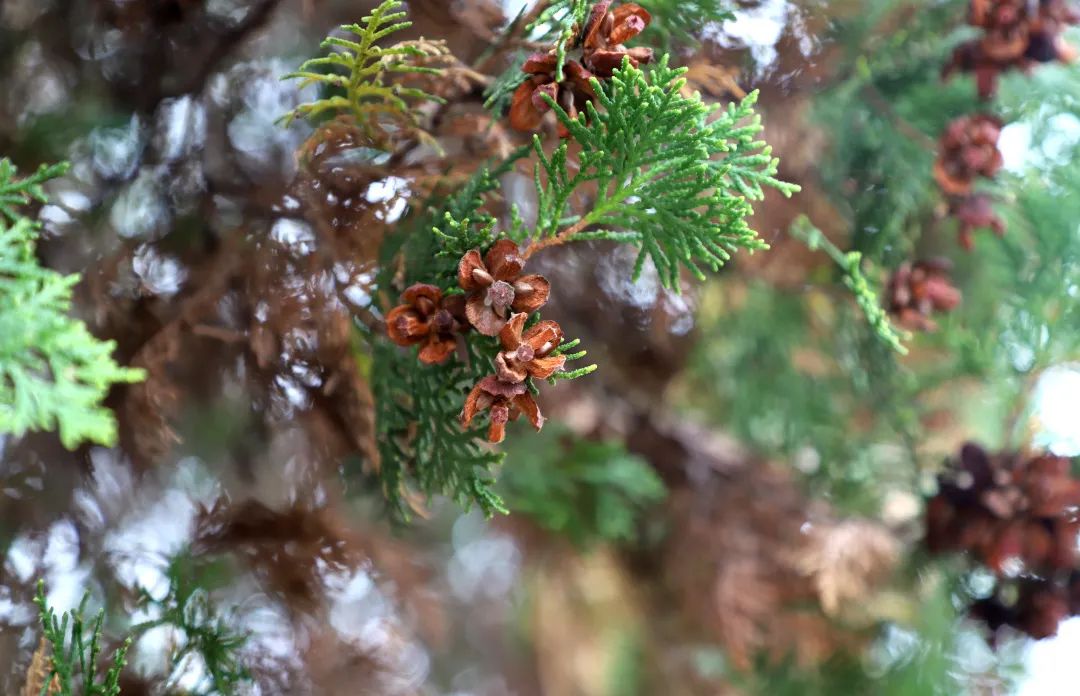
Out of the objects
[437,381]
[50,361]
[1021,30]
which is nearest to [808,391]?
[1021,30]

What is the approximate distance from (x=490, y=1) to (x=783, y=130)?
217 mm

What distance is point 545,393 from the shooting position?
701 millimetres

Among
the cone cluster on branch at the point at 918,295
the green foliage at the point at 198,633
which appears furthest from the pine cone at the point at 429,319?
the cone cluster on branch at the point at 918,295

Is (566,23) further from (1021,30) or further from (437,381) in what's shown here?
(1021,30)

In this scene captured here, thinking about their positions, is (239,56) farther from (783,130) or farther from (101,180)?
(783,130)

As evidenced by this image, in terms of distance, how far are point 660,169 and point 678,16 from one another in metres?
0.15

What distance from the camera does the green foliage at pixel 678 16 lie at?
0.44m

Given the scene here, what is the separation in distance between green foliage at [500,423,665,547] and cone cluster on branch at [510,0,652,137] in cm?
42

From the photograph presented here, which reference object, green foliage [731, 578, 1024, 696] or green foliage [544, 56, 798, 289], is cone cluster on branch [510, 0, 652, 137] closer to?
Answer: green foliage [544, 56, 798, 289]

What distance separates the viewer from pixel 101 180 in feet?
1.86

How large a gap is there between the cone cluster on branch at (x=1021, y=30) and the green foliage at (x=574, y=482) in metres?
0.39

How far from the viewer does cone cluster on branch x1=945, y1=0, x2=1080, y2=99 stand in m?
0.53

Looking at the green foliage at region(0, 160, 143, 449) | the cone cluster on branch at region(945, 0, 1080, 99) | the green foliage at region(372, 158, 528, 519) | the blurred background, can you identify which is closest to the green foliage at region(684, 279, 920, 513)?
the blurred background

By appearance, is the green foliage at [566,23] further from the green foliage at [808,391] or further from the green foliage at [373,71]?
the green foliage at [808,391]
